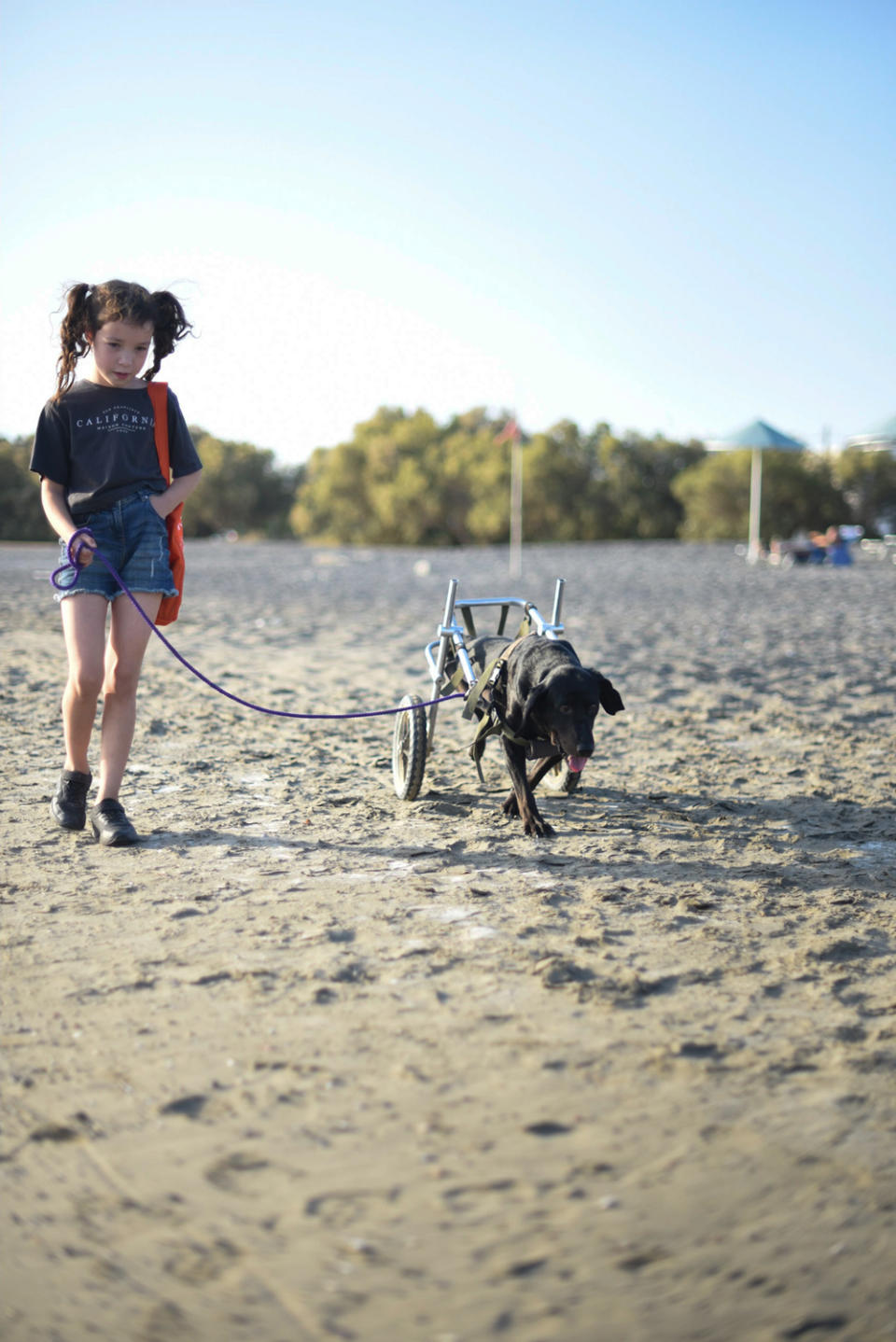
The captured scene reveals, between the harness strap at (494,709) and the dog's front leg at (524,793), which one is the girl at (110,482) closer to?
the harness strap at (494,709)

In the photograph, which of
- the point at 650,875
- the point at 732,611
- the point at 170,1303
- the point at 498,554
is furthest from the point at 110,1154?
the point at 498,554

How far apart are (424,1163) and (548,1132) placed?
263 millimetres

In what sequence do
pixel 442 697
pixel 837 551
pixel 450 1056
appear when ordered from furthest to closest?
pixel 837 551, pixel 442 697, pixel 450 1056

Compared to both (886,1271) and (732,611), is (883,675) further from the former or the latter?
(886,1271)

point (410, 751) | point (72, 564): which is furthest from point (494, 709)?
point (72, 564)

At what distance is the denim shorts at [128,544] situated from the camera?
3.95 m


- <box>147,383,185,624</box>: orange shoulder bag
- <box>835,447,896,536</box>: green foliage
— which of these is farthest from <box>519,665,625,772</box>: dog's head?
<box>835,447,896,536</box>: green foliage

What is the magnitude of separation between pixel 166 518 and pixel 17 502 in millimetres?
31250

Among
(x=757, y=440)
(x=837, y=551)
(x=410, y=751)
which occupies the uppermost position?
(x=757, y=440)

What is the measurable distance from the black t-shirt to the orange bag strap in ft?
0.07

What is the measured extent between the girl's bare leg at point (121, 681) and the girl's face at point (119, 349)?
2.61 feet

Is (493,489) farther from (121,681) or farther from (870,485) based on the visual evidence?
(121,681)

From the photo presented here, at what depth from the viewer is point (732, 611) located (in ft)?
47.5

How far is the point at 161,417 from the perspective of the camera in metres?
4.00
